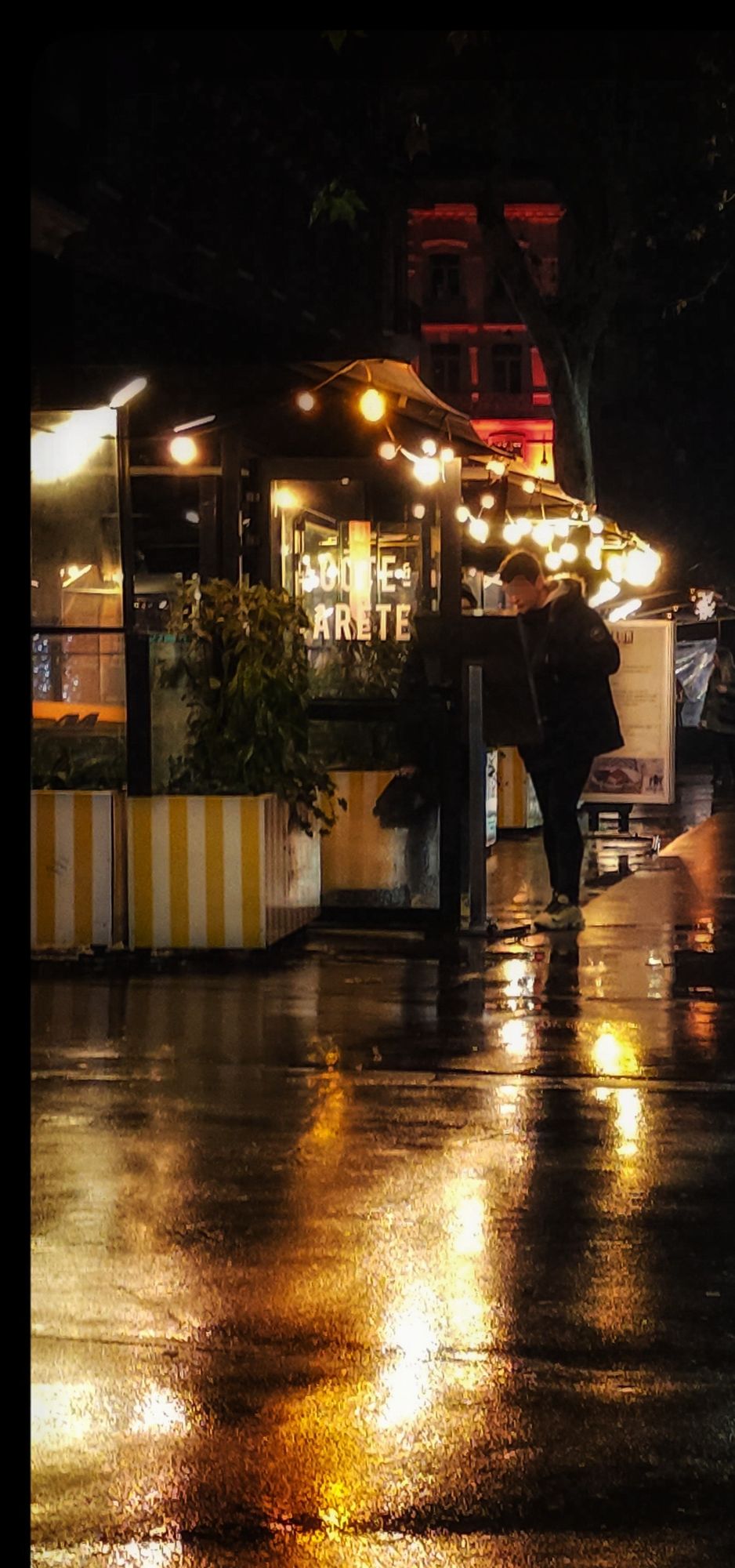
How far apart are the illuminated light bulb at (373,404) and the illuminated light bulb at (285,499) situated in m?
1.93

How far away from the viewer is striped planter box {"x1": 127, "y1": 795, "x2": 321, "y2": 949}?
39.4ft

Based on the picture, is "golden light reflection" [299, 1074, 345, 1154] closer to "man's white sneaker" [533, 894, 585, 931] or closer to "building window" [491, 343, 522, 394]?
"man's white sneaker" [533, 894, 585, 931]

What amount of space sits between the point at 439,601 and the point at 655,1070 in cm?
505

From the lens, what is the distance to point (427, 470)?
13375 millimetres

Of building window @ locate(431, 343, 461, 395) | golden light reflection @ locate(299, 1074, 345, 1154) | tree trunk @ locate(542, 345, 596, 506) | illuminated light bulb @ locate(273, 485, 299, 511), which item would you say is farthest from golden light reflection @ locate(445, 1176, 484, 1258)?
building window @ locate(431, 343, 461, 395)

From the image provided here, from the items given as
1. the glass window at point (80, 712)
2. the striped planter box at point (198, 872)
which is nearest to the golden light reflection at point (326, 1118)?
the striped planter box at point (198, 872)

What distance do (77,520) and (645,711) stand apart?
898 cm

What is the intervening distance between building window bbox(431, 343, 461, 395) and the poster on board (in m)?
66.6

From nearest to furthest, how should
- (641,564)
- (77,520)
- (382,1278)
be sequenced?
1. (382,1278)
2. (77,520)
3. (641,564)

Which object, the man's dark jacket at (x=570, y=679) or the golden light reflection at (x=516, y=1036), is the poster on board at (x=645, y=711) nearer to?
the man's dark jacket at (x=570, y=679)

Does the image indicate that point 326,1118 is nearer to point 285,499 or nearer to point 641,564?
point 285,499

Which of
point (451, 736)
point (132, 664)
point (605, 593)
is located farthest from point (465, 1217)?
point (605, 593)

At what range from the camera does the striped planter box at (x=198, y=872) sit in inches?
473

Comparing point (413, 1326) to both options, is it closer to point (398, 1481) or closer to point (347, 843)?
point (398, 1481)
